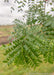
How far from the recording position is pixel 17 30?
1.00 meters

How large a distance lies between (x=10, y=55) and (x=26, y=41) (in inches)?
5.9

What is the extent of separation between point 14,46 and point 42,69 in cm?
322

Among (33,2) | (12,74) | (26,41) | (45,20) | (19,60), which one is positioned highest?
(33,2)

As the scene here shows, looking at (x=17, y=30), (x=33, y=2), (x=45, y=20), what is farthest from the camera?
(x=33, y=2)

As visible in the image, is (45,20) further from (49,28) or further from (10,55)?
(10,55)

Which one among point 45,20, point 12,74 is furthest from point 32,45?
point 12,74

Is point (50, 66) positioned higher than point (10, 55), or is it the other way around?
point (10, 55)

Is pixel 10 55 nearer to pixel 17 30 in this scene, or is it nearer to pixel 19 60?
pixel 19 60

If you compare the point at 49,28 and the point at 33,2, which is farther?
the point at 33,2

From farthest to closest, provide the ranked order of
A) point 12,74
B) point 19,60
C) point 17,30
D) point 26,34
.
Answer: point 12,74
point 17,30
point 26,34
point 19,60

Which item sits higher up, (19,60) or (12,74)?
(19,60)

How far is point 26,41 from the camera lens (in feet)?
2.70

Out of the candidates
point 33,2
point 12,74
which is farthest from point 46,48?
point 12,74

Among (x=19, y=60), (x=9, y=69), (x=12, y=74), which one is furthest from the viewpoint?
(x=9, y=69)
